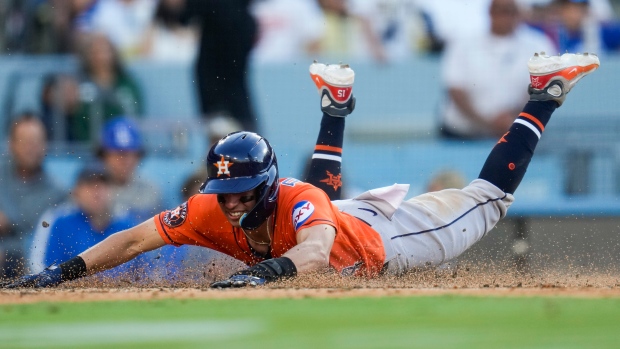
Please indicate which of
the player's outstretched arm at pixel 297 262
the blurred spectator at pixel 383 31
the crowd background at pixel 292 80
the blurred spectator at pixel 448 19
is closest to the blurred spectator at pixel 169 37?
the crowd background at pixel 292 80

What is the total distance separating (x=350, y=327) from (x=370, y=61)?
23.8ft

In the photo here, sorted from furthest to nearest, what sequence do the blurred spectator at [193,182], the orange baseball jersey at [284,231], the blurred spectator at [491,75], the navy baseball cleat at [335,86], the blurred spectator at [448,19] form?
the blurred spectator at [448,19]
the blurred spectator at [491,75]
the blurred spectator at [193,182]
the navy baseball cleat at [335,86]
the orange baseball jersey at [284,231]

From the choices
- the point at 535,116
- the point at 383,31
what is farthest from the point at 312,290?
the point at 383,31

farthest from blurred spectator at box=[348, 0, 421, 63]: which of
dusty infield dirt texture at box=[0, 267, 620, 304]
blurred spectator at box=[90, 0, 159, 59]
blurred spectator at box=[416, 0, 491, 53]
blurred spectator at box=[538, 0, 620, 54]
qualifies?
dusty infield dirt texture at box=[0, 267, 620, 304]

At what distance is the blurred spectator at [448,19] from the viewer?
1062 cm

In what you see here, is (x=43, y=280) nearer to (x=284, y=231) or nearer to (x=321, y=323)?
(x=284, y=231)

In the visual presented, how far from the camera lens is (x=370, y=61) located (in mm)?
10773

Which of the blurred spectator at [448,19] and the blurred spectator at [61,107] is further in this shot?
the blurred spectator at [448,19]

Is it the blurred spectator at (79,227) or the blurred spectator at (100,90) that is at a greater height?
the blurred spectator at (100,90)

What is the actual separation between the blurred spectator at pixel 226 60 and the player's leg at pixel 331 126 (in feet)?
9.56

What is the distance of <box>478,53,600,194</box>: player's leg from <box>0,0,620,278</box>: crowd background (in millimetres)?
2333

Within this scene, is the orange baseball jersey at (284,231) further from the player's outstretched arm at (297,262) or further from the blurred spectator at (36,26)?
the blurred spectator at (36,26)

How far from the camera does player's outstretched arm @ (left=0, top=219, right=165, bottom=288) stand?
586 centimetres

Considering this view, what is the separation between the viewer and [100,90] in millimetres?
10039
